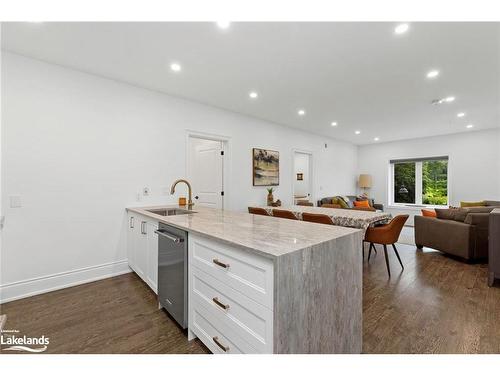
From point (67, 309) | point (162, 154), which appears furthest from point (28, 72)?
point (67, 309)

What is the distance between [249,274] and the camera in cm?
118

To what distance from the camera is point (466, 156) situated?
19.5 ft

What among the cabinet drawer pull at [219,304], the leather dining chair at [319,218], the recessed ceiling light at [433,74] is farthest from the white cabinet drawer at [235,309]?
the recessed ceiling light at [433,74]

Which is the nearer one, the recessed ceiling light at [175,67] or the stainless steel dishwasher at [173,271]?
the stainless steel dishwasher at [173,271]

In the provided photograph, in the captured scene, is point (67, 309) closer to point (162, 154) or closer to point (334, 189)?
point (162, 154)

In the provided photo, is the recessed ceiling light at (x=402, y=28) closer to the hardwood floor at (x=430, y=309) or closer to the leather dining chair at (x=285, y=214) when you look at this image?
the leather dining chair at (x=285, y=214)

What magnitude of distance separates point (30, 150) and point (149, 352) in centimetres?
244

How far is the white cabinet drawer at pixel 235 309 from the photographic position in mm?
1097

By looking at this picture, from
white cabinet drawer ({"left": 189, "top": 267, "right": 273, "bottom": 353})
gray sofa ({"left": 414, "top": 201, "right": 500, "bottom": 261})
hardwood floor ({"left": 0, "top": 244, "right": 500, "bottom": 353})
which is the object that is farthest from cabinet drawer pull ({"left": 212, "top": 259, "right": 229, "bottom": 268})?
gray sofa ({"left": 414, "top": 201, "right": 500, "bottom": 261})

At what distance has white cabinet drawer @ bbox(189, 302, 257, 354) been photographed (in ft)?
4.13

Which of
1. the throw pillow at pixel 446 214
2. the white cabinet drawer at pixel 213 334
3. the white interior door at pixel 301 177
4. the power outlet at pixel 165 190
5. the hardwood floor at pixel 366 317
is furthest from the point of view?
the white interior door at pixel 301 177

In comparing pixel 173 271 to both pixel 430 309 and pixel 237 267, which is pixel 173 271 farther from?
pixel 430 309

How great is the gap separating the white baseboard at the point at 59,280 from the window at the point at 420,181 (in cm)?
788

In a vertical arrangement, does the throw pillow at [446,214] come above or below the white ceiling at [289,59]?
below
